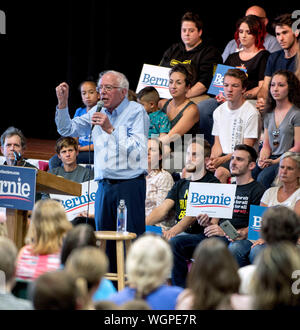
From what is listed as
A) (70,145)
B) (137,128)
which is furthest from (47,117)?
(137,128)

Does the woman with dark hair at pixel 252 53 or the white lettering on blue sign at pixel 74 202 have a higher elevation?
the woman with dark hair at pixel 252 53

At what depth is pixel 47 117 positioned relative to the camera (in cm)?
911

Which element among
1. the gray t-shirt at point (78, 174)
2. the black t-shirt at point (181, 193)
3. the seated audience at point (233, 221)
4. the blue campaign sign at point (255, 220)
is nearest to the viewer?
the blue campaign sign at point (255, 220)

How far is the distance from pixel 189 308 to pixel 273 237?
93 centimetres

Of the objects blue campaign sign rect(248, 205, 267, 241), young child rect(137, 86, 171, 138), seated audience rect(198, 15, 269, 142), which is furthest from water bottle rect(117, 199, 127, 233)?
seated audience rect(198, 15, 269, 142)

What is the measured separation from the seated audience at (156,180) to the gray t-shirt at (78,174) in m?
0.53

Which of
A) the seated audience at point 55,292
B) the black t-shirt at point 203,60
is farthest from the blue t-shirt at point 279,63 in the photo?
the seated audience at point 55,292

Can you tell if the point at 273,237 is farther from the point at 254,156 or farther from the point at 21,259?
the point at 254,156

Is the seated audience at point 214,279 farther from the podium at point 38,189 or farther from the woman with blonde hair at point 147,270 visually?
the podium at point 38,189

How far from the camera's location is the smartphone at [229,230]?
461 centimetres

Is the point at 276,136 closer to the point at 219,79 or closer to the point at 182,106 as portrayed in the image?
the point at 219,79

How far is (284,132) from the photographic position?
208 inches

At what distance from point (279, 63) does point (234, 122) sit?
0.70m
